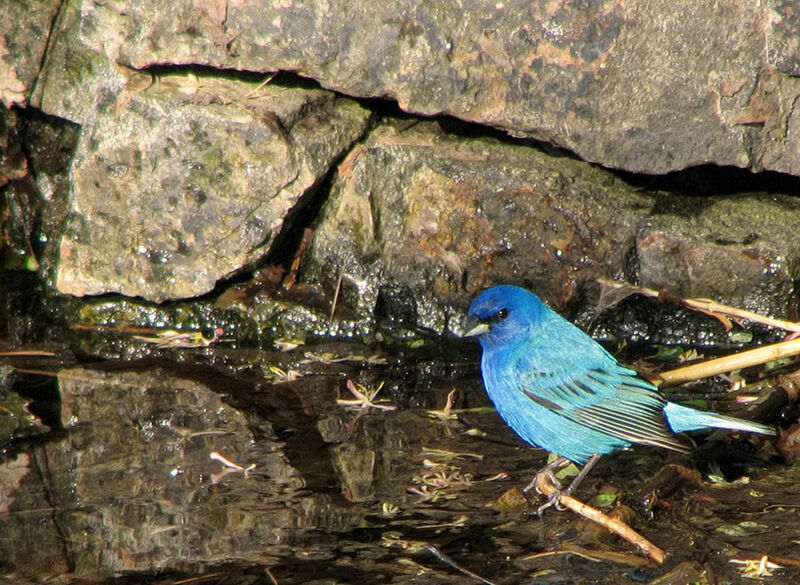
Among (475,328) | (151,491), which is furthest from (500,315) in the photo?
(151,491)

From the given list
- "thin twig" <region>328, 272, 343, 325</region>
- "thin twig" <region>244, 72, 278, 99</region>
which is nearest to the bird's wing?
"thin twig" <region>328, 272, 343, 325</region>

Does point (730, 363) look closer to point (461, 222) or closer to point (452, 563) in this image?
point (461, 222)

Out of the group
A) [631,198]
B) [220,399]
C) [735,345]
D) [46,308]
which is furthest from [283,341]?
[735,345]

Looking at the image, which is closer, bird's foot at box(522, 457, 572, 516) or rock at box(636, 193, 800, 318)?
bird's foot at box(522, 457, 572, 516)

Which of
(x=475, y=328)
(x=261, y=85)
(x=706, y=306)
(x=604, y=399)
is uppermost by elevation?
(x=261, y=85)

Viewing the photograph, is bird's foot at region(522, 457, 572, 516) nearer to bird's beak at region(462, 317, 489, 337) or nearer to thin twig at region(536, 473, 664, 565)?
thin twig at region(536, 473, 664, 565)

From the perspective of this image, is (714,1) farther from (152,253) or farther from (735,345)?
(152,253)

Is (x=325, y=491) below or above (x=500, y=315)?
below
